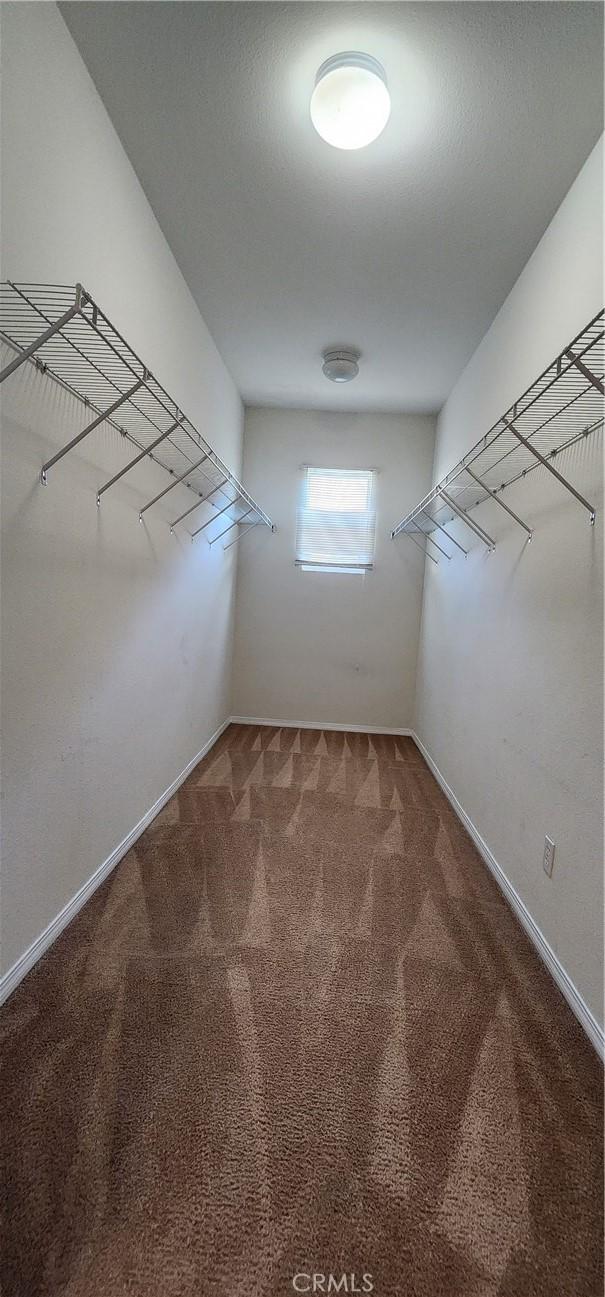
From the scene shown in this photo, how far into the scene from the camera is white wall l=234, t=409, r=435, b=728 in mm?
4438

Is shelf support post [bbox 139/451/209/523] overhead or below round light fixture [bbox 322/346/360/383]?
below

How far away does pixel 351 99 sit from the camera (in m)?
1.54

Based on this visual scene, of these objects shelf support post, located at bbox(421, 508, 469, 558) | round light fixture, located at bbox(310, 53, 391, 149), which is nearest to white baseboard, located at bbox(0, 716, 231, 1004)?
shelf support post, located at bbox(421, 508, 469, 558)

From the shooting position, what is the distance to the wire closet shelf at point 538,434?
144 cm

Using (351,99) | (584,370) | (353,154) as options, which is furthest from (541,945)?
(353,154)

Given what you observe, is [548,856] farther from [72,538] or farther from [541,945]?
[72,538]

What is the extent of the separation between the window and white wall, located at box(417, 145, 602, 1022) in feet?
4.75

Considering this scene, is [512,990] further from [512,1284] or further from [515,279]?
[515,279]

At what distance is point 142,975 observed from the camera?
158 cm

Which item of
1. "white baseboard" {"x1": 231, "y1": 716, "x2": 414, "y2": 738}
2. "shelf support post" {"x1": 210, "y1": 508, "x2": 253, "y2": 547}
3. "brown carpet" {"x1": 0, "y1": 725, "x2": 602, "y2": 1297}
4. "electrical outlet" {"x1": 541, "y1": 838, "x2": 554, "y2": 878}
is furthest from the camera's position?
"white baseboard" {"x1": 231, "y1": 716, "x2": 414, "y2": 738}

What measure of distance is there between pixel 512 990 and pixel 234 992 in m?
0.85

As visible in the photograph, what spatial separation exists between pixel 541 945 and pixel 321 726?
9.80 ft

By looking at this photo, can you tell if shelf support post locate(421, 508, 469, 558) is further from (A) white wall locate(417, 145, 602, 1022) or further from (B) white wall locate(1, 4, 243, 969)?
(B) white wall locate(1, 4, 243, 969)

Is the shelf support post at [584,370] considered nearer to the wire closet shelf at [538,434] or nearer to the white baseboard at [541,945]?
the wire closet shelf at [538,434]
